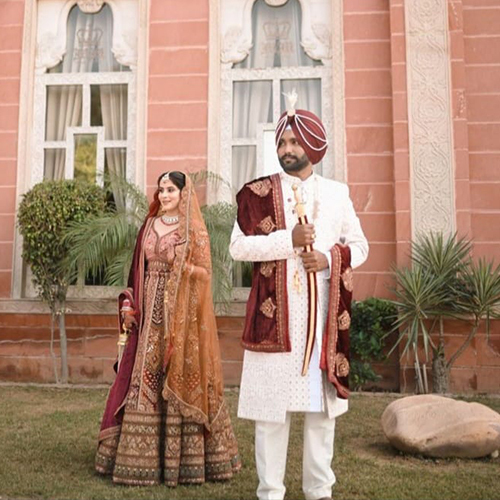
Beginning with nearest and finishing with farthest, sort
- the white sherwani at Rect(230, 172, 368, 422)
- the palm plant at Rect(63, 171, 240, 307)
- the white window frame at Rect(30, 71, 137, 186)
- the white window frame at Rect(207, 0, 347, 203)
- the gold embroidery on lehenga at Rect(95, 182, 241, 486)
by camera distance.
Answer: the white sherwani at Rect(230, 172, 368, 422), the gold embroidery on lehenga at Rect(95, 182, 241, 486), the palm plant at Rect(63, 171, 240, 307), the white window frame at Rect(207, 0, 347, 203), the white window frame at Rect(30, 71, 137, 186)

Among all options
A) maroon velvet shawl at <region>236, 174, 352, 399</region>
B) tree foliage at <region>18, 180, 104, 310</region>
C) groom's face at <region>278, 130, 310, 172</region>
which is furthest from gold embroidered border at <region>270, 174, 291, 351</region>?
tree foliage at <region>18, 180, 104, 310</region>

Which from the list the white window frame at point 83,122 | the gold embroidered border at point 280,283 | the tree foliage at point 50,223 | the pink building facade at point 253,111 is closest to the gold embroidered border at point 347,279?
the gold embroidered border at point 280,283

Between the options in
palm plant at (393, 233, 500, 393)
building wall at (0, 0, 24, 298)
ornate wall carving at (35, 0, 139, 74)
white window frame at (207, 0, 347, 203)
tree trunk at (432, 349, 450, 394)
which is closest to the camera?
palm plant at (393, 233, 500, 393)

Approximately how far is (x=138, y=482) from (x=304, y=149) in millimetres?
1912

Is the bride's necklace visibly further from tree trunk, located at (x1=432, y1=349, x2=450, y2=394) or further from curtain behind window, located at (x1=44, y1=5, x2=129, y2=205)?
curtain behind window, located at (x1=44, y1=5, x2=129, y2=205)

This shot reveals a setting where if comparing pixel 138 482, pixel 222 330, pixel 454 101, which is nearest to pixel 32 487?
pixel 138 482

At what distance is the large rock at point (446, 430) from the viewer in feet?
13.8

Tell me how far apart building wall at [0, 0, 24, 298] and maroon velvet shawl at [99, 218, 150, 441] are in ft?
13.3

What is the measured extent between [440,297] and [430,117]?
188 centimetres

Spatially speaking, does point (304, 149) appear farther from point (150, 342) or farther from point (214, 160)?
point (214, 160)

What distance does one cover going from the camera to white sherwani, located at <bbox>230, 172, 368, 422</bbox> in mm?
3082

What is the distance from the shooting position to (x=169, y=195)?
3.91m

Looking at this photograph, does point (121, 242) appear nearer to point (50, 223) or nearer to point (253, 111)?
point (50, 223)

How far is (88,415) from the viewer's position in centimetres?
542
